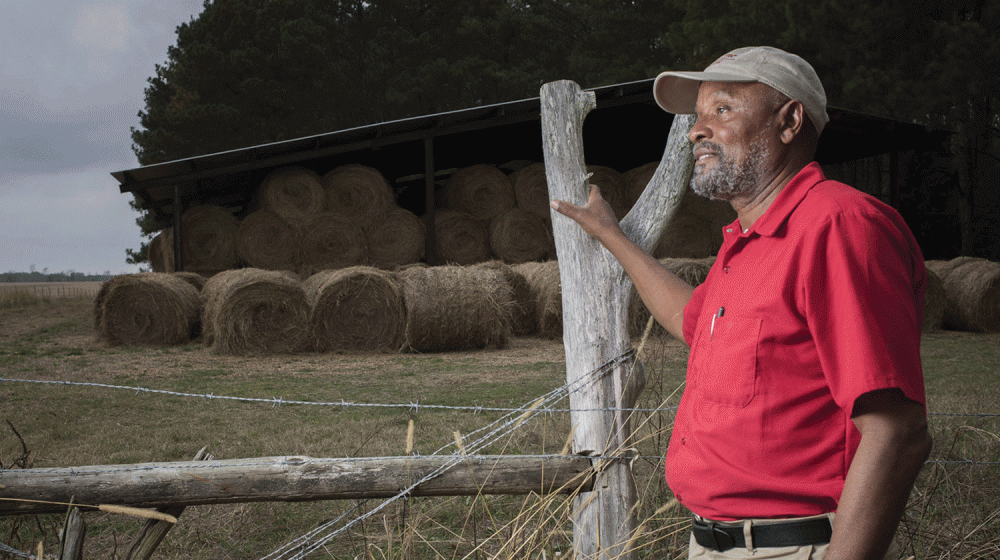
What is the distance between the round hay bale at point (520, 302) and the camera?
11.0m

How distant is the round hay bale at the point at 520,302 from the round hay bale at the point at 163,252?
276 inches

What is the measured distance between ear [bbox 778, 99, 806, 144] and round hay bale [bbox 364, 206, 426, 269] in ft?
39.1

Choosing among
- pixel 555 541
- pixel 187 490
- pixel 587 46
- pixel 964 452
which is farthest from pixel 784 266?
pixel 587 46

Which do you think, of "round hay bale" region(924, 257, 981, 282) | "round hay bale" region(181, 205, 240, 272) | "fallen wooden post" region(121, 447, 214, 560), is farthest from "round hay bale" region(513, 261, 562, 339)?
"fallen wooden post" region(121, 447, 214, 560)

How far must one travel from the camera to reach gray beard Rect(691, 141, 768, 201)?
5.27ft

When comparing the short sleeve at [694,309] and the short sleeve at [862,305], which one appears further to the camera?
the short sleeve at [694,309]

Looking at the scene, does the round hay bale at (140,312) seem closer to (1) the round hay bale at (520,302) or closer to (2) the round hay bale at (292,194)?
(2) the round hay bale at (292,194)

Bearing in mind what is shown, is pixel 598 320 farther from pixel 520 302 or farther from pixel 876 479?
pixel 520 302

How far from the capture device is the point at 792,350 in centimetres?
138

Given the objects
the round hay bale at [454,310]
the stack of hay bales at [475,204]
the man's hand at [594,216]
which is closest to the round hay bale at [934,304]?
the round hay bale at [454,310]

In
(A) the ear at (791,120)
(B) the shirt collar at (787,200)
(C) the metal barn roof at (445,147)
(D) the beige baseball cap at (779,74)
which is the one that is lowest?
(B) the shirt collar at (787,200)

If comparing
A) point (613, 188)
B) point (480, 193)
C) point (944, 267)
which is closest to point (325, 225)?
point (480, 193)

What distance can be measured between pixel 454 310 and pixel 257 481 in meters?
7.45

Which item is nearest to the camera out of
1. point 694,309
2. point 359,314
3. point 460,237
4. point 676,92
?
point 694,309
